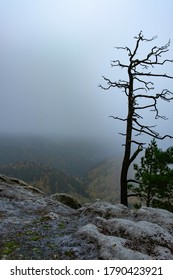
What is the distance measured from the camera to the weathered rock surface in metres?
8.27

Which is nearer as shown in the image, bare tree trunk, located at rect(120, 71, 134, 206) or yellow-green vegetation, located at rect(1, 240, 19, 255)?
yellow-green vegetation, located at rect(1, 240, 19, 255)

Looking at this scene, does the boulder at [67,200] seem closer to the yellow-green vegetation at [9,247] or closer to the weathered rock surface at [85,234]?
the weathered rock surface at [85,234]

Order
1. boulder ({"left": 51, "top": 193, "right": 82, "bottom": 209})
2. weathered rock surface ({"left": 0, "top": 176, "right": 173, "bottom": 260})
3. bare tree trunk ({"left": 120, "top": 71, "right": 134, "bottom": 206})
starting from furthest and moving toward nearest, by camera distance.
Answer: boulder ({"left": 51, "top": 193, "right": 82, "bottom": 209})
bare tree trunk ({"left": 120, "top": 71, "right": 134, "bottom": 206})
weathered rock surface ({"left": 0, "top": 176, "right": 173, "bottom": 260})

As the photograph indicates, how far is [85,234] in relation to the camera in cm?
923

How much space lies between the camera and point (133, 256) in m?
8.00

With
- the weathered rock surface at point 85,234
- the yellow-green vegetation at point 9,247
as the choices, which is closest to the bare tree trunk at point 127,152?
the weathered rock surface at point 85,234

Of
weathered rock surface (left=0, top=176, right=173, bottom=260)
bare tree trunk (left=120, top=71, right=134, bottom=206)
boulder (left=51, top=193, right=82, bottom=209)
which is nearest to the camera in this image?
weathered rock surface (left=0, top=176, right=173, bottom=260)

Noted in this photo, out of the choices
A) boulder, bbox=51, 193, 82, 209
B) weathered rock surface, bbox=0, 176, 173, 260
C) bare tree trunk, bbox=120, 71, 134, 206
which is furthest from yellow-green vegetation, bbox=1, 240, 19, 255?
boulder, bbox=51, 193, 82, 209

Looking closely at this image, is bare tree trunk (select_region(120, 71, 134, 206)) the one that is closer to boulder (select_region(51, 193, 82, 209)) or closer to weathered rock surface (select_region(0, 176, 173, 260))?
boulder (select_region(51, 193, 82, 209))

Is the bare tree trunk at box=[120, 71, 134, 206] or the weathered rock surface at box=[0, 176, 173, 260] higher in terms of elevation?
the bare tree trunk at box=[120, 71, 134, 206]
